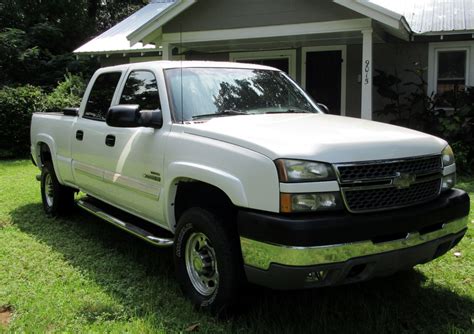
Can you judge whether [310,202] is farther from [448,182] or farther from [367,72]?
[367,72]

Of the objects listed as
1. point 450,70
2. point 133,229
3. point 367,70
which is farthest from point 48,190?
point 450,70

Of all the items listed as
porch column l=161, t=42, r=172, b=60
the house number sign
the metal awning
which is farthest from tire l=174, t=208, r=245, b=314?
the metal awning

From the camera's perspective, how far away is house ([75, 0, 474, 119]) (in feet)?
33.2

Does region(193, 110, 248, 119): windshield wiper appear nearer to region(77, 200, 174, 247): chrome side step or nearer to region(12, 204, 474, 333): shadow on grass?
region(77, 200, 174, 247): chrome side step

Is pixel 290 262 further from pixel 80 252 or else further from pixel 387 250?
pixel 80 252

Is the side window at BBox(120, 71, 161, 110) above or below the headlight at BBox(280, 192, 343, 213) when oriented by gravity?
above

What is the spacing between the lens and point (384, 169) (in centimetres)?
329

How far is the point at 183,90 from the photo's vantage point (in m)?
4.34

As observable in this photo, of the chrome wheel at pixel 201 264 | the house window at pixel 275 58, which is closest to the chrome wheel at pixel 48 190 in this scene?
the chrome wheel at pixel 201 264

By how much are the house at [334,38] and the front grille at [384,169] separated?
6322mm

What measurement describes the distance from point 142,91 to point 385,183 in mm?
2493

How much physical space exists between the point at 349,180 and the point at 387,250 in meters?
0.52

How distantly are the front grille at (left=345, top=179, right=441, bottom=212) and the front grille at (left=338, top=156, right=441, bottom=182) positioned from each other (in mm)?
87

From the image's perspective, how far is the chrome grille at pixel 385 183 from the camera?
10.3 feet
